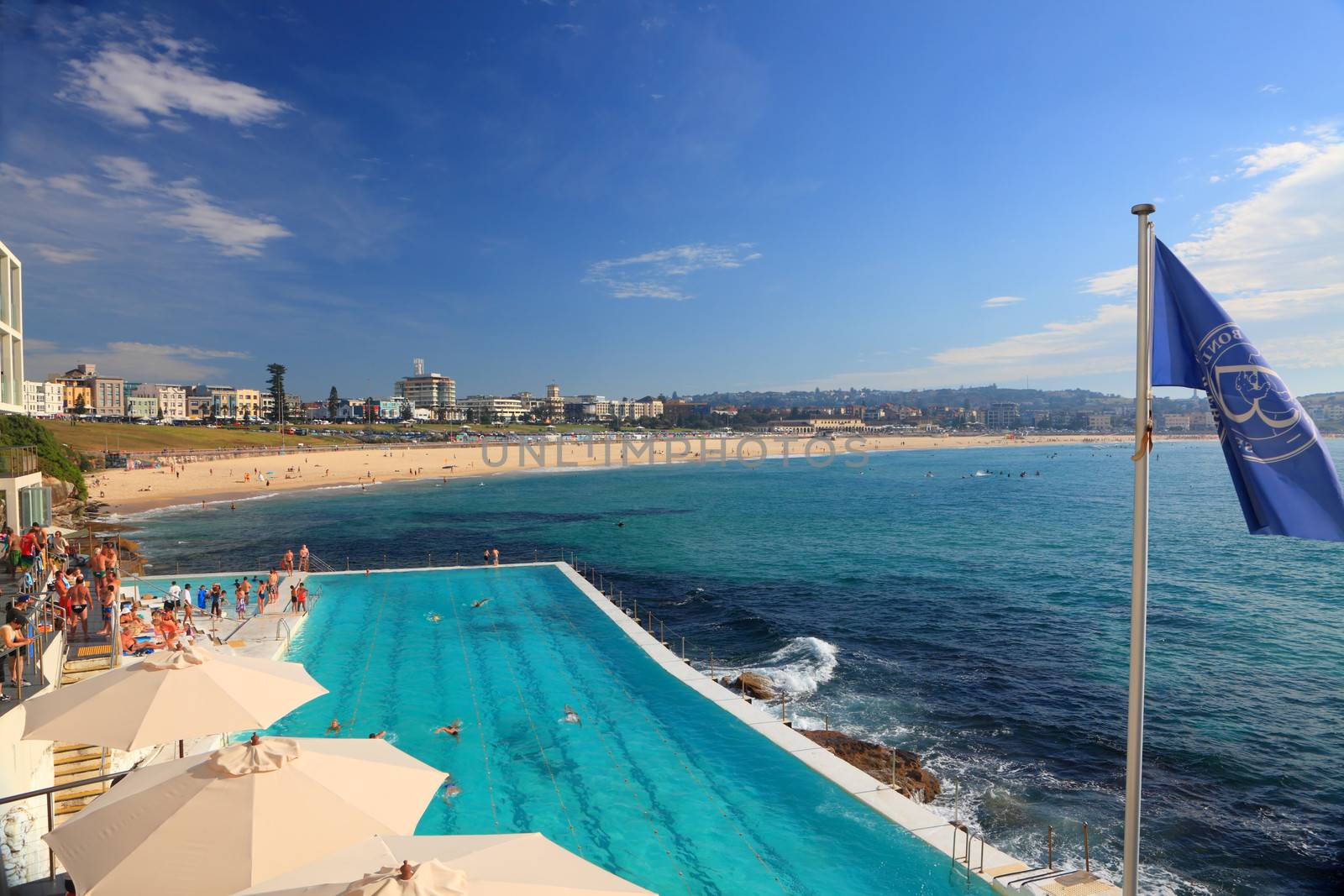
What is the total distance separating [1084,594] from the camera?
28.8 metres

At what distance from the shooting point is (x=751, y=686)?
16141 mm

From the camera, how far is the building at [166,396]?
163 m

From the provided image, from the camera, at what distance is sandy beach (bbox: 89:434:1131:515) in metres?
53.8

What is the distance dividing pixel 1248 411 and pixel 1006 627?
2165cm

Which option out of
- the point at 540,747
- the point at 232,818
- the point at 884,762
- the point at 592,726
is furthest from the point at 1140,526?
the point at 592,726

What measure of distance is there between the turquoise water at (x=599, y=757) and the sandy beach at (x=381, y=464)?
1574 inches

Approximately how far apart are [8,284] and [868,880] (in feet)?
75.6

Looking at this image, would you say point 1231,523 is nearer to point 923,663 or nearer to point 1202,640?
point 1202,640

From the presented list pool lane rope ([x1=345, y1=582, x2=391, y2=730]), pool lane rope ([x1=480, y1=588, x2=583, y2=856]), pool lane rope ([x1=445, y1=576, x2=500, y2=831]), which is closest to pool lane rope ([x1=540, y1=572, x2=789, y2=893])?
pool lane rope ([x1=480, y1=588, x2=583, y2=856])

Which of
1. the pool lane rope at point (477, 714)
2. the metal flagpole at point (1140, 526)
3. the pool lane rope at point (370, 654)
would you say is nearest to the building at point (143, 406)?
the pool lane rope at point (370, 654)

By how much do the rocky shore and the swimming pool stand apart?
1.69 m

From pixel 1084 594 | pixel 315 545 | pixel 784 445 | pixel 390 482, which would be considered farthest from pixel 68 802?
pixel 784 445

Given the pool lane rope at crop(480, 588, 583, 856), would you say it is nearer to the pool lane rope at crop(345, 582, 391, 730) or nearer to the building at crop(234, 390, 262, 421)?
the pool lane rope at crop(345, 582, 391, 730)

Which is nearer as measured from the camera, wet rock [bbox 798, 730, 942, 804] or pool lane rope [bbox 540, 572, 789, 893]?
pool lane rope [bbox 540, 572, 789, 893]
